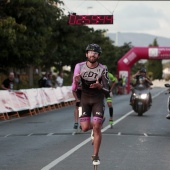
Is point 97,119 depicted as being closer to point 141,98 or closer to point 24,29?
point 141,98

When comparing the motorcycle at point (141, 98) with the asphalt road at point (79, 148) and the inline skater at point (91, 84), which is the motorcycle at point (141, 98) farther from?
the inline skater at point (91, 84)

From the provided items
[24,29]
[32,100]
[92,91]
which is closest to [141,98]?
[32,100]

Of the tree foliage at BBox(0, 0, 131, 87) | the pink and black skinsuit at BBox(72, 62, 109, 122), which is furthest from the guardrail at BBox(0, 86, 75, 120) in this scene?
the pink and black skinsuit at BBox(72, 62, 109, 122)

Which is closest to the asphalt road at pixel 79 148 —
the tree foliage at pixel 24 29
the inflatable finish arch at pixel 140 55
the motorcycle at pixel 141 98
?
the motorcycle at pixel 141 98

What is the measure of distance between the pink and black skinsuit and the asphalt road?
865 mm

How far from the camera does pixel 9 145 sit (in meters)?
12.2

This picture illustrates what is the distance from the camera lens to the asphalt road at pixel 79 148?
9336mm

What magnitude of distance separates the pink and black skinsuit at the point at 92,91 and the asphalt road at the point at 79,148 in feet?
2.84

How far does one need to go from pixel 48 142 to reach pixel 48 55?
30.6 meters

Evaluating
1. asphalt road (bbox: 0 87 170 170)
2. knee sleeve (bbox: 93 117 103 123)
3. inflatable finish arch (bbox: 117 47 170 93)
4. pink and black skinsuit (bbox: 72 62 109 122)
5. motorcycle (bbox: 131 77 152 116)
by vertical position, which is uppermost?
inflatable finish arch (bbox: 117 47 170 93)

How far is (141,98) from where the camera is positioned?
841 inches

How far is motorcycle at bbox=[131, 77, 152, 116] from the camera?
21344 mm

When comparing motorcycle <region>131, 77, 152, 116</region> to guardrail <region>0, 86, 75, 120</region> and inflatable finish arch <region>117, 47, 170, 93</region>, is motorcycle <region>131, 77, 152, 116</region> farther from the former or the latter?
inflatable finish arch <region>117, 47, 170, 93</region>

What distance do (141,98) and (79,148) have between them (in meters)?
10.2
